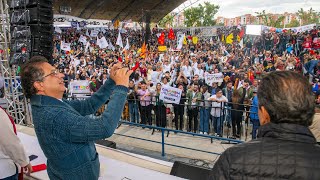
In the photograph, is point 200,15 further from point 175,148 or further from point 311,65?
point 175,148

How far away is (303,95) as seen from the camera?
3.97 ft

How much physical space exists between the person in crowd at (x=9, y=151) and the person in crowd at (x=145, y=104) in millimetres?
5814

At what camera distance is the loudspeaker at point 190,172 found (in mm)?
3062

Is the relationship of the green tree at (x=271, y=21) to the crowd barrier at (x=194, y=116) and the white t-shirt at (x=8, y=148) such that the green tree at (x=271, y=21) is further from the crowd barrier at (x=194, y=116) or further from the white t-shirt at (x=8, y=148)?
the white t-shirt at (x=8, y=148)

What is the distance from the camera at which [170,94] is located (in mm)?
7629

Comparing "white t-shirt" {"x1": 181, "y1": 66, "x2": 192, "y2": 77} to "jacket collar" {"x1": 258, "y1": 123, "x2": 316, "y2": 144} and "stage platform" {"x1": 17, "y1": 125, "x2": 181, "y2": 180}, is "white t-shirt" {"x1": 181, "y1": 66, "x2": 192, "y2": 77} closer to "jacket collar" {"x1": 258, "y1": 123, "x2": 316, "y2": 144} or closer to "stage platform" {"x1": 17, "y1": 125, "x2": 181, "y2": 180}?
"stage platform" {"x1": 17, "y1": 125, "x2": 181, "y2": 180}

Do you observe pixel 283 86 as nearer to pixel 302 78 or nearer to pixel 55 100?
pixel 302 78

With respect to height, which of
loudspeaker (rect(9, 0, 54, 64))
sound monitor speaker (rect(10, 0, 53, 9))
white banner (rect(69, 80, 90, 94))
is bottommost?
white banner (rect(69, 80, 90, 94))

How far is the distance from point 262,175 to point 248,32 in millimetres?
17412

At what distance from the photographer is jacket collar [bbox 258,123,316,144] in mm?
1166

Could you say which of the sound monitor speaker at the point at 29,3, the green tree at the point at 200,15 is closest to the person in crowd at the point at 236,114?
the sound monitor speaker at the point at 29,3

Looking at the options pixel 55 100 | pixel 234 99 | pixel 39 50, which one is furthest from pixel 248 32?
pixel 55 100

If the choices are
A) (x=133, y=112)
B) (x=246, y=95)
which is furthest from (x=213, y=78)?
(x=133, y=112)

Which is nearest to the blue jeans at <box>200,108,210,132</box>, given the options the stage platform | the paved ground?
the paved ground
